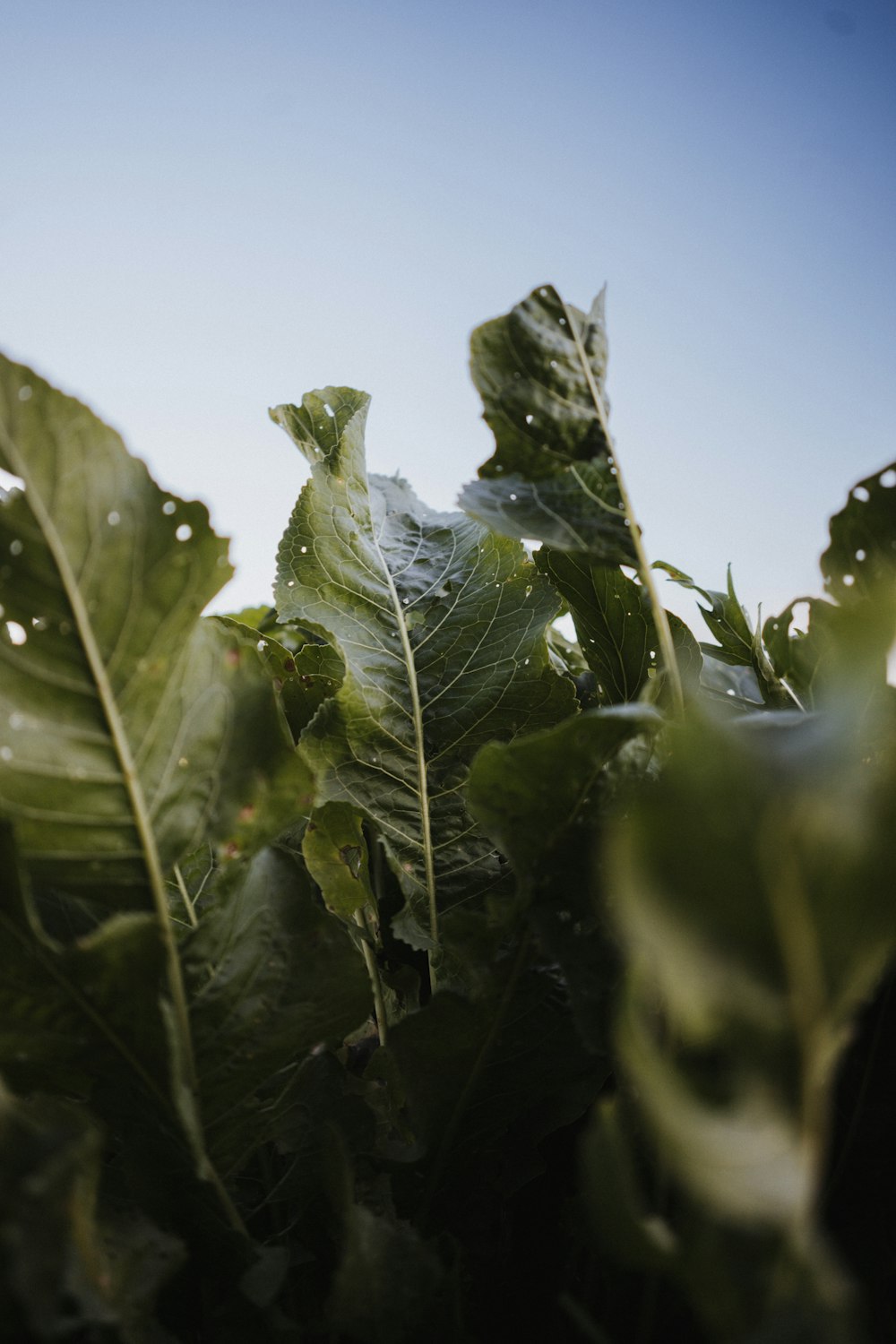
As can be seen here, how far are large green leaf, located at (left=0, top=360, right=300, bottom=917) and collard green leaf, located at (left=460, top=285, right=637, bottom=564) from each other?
0.22 m

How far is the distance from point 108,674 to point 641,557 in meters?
0.38

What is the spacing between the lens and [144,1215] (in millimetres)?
495

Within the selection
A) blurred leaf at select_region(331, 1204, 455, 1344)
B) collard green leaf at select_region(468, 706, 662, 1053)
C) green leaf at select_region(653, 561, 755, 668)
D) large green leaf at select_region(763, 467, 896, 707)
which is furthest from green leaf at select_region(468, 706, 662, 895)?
green leaf at select_region(653, 561, 755, 668)

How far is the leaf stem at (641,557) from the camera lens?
1.89ft

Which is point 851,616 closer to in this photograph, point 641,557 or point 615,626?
point 641,557

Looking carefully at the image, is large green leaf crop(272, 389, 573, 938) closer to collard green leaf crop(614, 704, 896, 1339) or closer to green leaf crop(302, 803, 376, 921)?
green leaf crop(302, 803, 376, 921)

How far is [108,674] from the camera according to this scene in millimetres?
511

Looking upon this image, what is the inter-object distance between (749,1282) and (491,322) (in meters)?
0.60

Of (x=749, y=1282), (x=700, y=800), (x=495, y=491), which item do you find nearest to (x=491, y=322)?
(x=495, y=491)

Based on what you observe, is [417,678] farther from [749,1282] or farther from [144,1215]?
[749,1282]

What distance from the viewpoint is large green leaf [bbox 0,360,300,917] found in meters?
0.48

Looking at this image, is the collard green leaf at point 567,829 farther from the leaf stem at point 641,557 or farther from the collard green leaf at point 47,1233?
the collard green leaf at point 47,1233

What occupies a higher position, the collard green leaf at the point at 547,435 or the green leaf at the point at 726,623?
the collard green leaf at the point at 547,435

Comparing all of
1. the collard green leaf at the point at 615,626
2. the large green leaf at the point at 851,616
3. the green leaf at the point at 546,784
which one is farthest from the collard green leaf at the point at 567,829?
the collard green leaf at the point at 615,626
